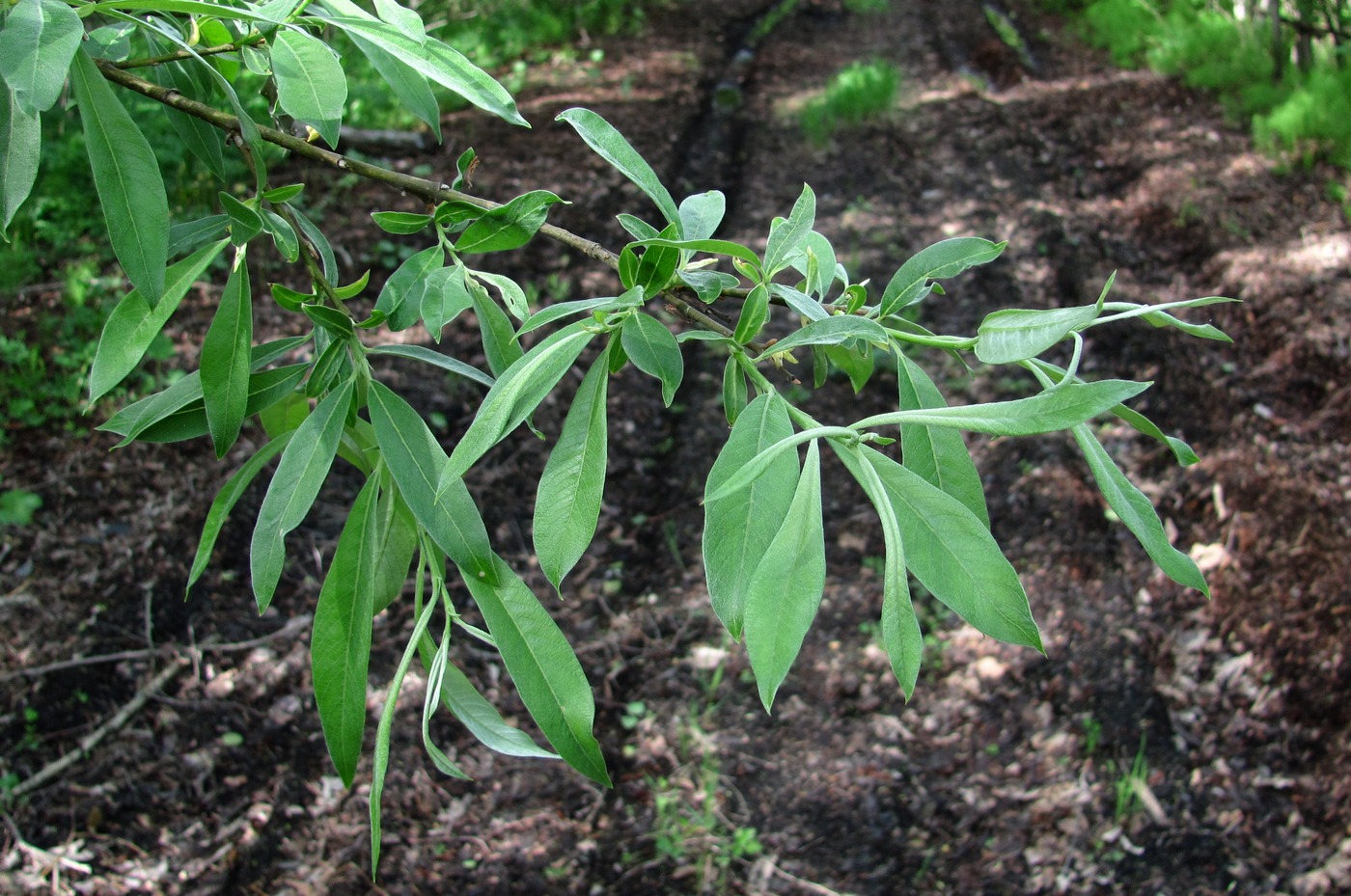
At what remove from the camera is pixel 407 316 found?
0.75m

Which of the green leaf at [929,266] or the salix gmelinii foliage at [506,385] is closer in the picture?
the salix gmelinii foliage at [506,385]

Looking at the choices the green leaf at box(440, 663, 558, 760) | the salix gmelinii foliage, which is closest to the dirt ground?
the green leaf at box(440, 663, 558, 760)

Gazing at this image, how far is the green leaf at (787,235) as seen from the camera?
0.68 meters

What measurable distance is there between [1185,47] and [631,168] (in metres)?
6.39

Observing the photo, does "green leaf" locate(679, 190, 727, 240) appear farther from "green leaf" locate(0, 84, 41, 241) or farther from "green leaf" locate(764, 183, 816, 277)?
"green leaf" locate(0, 84, 41, 241)

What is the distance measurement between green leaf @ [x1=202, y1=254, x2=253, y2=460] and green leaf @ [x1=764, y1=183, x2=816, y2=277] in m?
0.40

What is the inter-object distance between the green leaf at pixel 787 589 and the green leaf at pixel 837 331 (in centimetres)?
8

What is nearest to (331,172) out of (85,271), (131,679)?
(85,271)

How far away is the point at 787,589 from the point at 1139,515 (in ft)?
0.82

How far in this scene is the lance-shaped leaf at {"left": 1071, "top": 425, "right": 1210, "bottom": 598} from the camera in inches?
22.5

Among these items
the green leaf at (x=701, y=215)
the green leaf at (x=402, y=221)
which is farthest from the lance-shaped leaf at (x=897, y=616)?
the green leaf at (x=402, y=221)

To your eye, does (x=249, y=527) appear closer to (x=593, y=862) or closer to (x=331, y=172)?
(x=593, y=862)

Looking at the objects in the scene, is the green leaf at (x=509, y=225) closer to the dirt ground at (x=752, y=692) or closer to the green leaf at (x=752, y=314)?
the green leaf at (x=752, y=314)

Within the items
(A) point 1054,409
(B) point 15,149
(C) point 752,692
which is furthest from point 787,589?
(C) point 752,692
